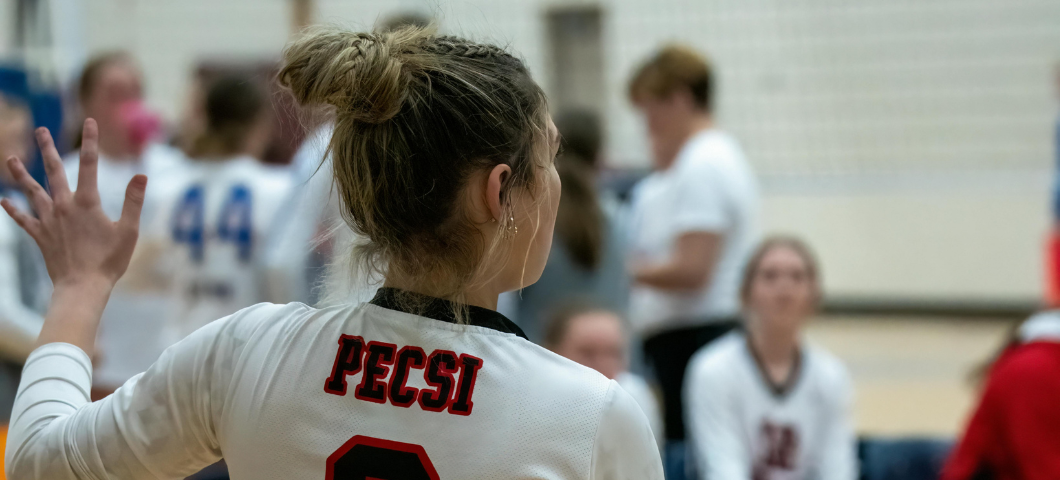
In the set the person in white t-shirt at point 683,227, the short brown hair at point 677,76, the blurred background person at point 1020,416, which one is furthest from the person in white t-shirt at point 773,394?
the short brown hair at point 677,76

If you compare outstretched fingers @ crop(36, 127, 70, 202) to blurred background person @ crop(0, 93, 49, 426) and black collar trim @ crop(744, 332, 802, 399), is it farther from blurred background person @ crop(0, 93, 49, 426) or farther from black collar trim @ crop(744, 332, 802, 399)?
black collar trim @ crop(744, 332, 802, 399)

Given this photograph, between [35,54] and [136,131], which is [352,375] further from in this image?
[35,54]

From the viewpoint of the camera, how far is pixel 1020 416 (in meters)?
2.61

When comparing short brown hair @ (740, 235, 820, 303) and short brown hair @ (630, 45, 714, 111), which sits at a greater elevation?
short brown hair @ (630, 45, 714, 111)

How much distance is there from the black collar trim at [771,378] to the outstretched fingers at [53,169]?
7.54 ft

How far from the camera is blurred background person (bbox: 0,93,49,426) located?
9.02 ft

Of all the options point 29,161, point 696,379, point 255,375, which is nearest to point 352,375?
point 255,375

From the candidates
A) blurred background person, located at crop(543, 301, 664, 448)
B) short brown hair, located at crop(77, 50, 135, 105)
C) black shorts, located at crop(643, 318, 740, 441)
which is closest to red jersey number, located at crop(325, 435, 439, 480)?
blurred background person, located at crop(543, 301, 664, 448)

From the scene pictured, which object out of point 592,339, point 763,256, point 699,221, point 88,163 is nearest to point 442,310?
point 88,163

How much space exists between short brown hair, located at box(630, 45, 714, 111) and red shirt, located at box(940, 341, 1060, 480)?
4.02 ft

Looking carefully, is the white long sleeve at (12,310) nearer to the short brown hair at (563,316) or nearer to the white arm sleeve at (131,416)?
the short brown hair at (563,316)

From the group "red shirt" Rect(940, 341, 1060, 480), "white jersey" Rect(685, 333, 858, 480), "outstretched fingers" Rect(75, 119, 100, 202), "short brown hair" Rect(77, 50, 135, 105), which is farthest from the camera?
"short brown hair" Rect(77, 50, 135, 105)

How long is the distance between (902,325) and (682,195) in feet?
20.1

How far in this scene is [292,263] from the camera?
286 centimetres
